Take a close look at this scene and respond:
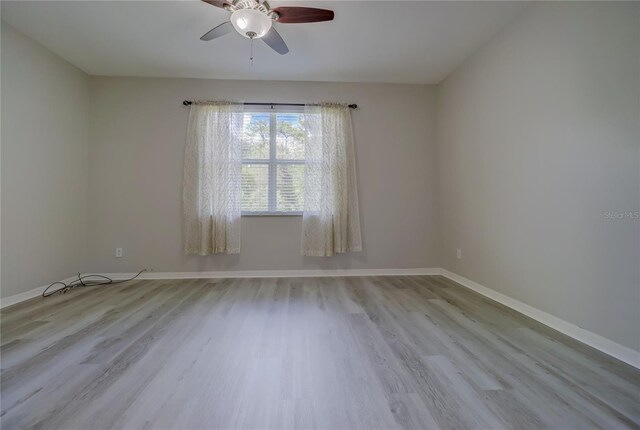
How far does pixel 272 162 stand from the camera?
3.35 meters

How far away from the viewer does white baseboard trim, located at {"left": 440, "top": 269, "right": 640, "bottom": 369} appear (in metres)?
1.44

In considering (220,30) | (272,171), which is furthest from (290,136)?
(220,30)

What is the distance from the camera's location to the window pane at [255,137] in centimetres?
334

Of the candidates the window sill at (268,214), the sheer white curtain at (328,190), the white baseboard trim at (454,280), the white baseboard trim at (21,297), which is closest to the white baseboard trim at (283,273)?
the white baseboard trim at (454,280)

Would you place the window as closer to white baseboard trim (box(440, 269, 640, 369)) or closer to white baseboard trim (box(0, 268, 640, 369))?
white baseboard trim (box(0, 268, 640, 369))

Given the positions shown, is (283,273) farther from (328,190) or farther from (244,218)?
(328,190)

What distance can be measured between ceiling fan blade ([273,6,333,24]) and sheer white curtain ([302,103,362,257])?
138 cm

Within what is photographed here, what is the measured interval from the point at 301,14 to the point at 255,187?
198 centimetres

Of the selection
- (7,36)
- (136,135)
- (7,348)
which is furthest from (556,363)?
(7,36)

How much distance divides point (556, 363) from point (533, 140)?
5.33ft

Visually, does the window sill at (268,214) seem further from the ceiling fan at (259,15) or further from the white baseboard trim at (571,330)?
the white baseboard trim at (571,330)

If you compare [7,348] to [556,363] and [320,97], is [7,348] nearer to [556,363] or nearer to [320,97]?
[556,363]

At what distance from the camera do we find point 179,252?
323 cm

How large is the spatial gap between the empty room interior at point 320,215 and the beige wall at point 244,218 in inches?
1.1
